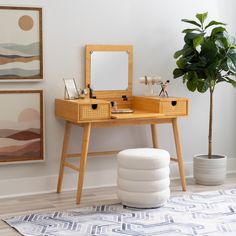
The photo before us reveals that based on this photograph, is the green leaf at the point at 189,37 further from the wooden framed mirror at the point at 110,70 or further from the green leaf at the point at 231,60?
the wooden framed mirror at the point at 110,70

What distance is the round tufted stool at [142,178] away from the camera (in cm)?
412

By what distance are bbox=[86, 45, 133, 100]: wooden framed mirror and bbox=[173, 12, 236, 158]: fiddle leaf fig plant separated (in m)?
0.44

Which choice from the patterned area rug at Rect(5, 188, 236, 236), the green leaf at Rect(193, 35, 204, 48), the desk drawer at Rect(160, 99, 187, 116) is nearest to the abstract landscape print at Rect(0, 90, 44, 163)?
the patterned area rug at Rect(5, 188, 236, 236)

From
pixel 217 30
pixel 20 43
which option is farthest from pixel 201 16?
pixel 20 43

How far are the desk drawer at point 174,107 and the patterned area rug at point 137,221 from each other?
778mm

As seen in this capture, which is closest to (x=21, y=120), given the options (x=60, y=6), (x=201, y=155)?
(x=60, y=6)

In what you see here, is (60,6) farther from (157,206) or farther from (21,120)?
(157,206)

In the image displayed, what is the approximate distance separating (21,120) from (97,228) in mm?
1299

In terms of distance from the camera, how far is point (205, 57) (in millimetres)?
4906

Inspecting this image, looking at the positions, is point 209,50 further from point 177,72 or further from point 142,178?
point 142,178

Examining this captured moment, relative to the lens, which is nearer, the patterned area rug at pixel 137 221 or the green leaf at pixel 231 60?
the patterned area rug at pixel 137 221

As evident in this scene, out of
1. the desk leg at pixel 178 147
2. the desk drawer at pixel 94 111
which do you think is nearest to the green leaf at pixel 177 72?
the desk leg at pixel 178 147

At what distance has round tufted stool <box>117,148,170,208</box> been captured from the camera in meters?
4.12

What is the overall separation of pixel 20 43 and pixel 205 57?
63.2 inches
